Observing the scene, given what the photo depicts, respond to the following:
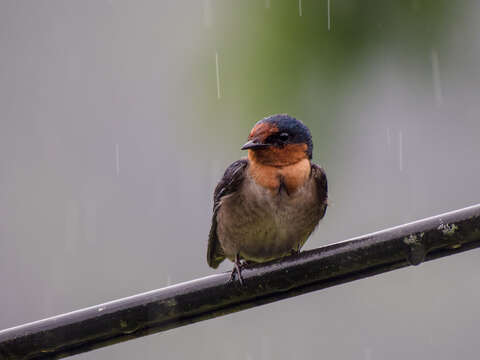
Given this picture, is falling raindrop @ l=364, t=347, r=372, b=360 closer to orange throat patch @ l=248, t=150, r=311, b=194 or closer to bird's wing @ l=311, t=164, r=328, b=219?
bird's wing @ l=311, t=164, r=328, b=219

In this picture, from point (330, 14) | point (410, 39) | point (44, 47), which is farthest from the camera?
point (44, 47)

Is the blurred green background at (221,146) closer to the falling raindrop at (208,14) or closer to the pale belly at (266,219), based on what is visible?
the falling raindrop at (208,14)

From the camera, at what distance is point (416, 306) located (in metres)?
10.7

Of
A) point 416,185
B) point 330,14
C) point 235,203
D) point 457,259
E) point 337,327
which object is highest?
point 330,14

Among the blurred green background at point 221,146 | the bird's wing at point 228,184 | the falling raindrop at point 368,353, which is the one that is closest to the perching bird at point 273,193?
the bird's wing at point 228,184

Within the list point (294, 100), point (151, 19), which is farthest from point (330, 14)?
point (151, 19)

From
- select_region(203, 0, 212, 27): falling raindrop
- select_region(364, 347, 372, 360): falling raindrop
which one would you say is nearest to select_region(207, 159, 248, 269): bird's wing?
select_region(203, 0, 212, 27): falling raindrop

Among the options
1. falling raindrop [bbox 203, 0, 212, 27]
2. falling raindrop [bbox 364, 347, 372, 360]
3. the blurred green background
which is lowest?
falling raindrop [bbox 364, 347, 372, 360]

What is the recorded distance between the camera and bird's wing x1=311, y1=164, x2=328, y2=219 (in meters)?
4.04

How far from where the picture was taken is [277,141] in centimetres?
400

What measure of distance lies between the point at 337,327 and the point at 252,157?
24.7ft

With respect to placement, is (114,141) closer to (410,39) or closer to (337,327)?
(337,327)

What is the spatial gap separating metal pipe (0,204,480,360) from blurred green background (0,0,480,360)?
0.87m

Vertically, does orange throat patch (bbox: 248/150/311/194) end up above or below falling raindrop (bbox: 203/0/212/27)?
below
